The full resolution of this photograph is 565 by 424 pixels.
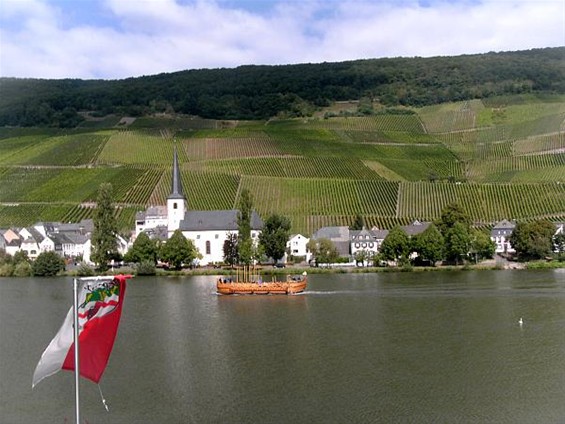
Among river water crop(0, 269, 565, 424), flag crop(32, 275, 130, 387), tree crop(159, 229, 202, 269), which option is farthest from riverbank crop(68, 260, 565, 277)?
flag crop(32, 275, 130, 387)

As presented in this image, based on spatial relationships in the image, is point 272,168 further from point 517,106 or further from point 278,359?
point 278,359

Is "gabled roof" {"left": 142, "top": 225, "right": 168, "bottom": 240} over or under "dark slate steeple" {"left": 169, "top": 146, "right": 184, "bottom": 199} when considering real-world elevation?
under

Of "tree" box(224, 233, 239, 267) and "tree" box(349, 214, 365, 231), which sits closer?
"tree" box(224, 233, 239, 267)

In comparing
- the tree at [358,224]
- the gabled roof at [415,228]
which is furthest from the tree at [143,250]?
the gabled roof at [415,228]

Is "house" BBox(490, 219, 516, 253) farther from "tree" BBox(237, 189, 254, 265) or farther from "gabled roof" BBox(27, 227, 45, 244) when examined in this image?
"gabled roof" BBox(27, 227, 45, 244)

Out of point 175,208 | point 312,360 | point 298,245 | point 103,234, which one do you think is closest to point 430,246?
point 298,245

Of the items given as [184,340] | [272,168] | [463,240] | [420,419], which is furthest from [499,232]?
[420,419]
